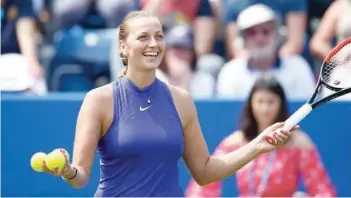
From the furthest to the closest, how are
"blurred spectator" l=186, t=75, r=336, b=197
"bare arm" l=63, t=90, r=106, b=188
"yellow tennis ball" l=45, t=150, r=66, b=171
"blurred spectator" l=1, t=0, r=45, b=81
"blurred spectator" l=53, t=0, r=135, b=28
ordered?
"blurred spectator" l=53, t=0, r=135, b=28 → "blurred spectator" l=1, t=0, r=45, b=81 → "blurred spectator" l=186, t=75, r=336, b=197 → "bare arm" l=63, t=90, r=106, b=188 → "yellow tennis ball" l=45, t=150, r=66, b=171

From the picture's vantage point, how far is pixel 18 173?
634cm

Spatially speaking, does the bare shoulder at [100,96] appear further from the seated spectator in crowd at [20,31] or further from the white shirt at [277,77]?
the seated spectator in crowd at [20,31]

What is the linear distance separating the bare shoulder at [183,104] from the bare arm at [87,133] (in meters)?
0.31

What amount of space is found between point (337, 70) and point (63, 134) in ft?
8.56

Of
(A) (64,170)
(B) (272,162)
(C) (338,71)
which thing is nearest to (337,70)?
(C) (338,71)

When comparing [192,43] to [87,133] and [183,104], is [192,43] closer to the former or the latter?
[183,104]

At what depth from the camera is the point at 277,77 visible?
263 inches

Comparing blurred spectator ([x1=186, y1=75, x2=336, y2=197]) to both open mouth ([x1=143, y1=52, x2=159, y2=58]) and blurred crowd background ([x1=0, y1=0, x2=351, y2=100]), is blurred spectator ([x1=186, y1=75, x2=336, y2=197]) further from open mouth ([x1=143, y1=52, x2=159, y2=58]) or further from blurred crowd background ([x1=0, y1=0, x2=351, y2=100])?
open mouth ([x1=143, y1=52, x2=159, y2=58])

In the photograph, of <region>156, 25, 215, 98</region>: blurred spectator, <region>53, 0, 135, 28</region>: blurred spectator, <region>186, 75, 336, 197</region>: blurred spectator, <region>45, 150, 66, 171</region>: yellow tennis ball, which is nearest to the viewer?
<region>45, 150, 66, 171</region>: yellow tennis ball

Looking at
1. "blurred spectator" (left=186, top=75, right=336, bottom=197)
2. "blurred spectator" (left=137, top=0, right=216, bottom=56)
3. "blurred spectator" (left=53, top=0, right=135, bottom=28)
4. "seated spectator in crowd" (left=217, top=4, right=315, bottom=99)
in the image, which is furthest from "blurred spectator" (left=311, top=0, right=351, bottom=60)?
"blurred spectator" (left=53, top=0, right=135, bottom=28)

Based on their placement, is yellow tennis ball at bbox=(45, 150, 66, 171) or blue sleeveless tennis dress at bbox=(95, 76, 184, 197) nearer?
yellow tennis ball at bbox=(45, 150, 66, 171)

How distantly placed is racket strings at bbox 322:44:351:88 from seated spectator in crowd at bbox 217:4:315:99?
2.29m

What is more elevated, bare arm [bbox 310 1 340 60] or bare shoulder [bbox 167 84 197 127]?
bare arm [bbox 310 1 340 60]

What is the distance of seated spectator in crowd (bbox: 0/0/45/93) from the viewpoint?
23.6 feet
